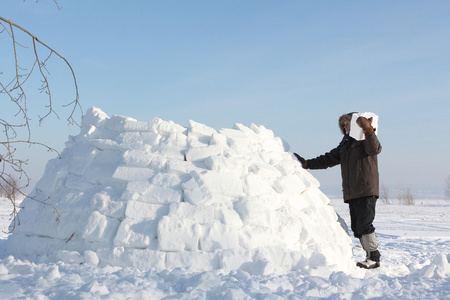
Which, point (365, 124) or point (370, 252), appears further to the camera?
point (370, 252)

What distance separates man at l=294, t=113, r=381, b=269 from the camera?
14.7ft

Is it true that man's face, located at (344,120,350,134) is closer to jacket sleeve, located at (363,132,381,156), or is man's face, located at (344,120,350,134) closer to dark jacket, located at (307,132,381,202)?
dark jacket, located at (307,132,381,202)

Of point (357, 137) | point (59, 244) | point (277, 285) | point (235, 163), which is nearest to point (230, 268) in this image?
point (277, 285)

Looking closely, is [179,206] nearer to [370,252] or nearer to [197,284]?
[197,284]

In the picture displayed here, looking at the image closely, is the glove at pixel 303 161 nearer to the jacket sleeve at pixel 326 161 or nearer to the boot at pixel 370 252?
the jacket sleeve at pixel 326 161

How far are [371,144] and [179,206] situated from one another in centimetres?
223

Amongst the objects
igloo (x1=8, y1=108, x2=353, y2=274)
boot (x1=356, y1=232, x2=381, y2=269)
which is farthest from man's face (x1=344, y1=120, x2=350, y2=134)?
boot (x1=356, y1=232, x2=381, y2=269)

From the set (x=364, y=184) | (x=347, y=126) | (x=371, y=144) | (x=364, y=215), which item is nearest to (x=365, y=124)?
(x=371, y=144)

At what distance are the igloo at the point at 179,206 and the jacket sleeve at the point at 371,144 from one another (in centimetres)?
74

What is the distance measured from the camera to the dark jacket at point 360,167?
4492mm

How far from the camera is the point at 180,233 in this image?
3.57m

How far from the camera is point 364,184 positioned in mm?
4551

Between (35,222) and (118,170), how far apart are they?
116cm

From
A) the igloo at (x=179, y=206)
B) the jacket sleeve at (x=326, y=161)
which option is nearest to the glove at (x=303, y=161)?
the jacket sleeve at (x=326, y=161)
